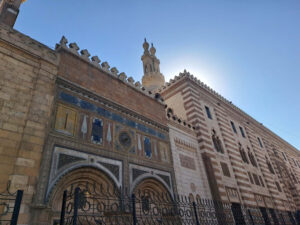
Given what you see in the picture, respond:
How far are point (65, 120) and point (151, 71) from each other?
16.2 m

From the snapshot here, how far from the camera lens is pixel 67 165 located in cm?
625

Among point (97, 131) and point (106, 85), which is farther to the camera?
point (106, 85)

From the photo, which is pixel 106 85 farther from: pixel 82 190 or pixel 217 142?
pixel 217 142

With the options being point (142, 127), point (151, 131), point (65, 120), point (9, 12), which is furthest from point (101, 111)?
point (9, 12)

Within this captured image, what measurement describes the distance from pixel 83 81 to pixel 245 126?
54.5 ft

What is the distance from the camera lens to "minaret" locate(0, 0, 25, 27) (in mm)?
8547

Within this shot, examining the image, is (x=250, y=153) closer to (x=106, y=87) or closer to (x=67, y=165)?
(x=106, y=87)

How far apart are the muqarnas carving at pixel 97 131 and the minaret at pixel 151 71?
12.8 meters

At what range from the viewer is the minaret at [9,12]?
8547 millimetres

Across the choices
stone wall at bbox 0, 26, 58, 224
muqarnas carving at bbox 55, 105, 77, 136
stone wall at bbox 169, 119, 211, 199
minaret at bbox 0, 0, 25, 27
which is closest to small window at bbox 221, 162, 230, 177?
stone wall at bbox 169, 119, 211, 199

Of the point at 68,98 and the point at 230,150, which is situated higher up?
the point at 230,150

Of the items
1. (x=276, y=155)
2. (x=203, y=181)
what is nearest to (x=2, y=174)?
(x=203, y=181)

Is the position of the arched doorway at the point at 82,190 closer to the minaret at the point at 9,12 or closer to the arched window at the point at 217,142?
the minaret at the point at 9,12

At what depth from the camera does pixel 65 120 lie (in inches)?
270
